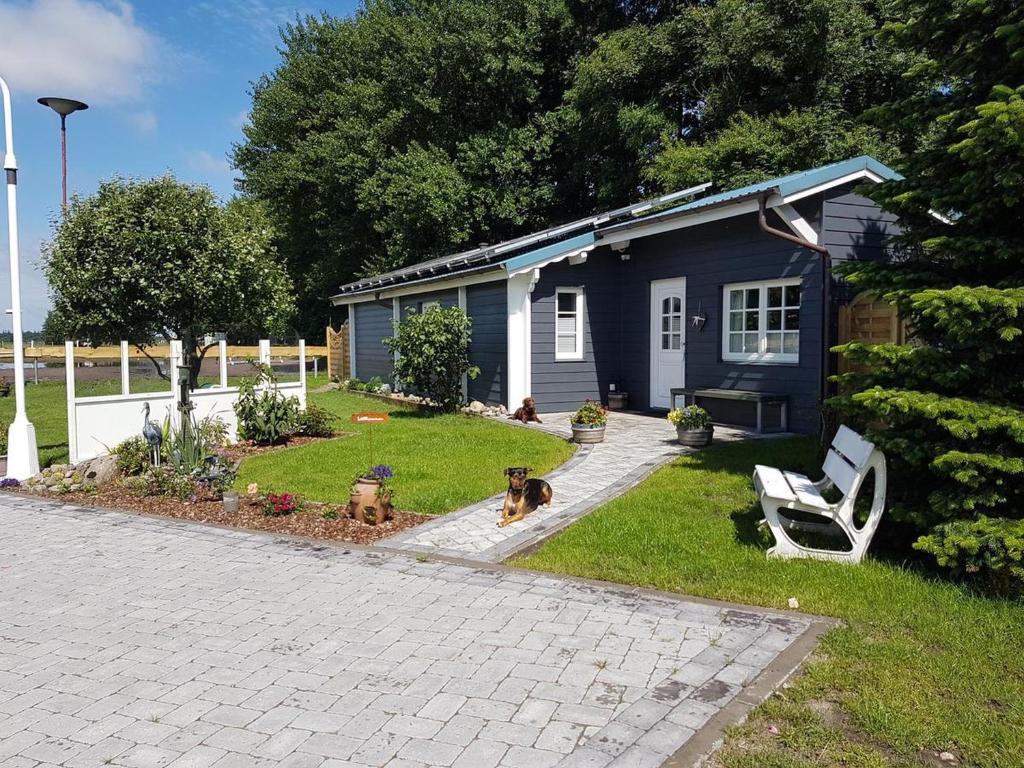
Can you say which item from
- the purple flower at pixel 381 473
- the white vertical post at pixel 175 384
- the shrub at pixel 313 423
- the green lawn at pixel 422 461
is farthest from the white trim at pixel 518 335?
the purple flower at pixel 381 473

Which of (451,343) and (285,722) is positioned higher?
(451,343)

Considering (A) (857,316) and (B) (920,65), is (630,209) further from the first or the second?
(B) (920,65)

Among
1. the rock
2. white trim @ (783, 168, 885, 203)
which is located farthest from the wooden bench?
the rock

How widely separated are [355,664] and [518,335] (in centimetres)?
987

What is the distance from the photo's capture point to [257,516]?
6867 millimetres

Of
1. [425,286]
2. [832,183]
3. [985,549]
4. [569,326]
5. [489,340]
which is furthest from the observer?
[425,286]

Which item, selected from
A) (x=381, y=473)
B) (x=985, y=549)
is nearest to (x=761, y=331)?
(x=381, y=473)

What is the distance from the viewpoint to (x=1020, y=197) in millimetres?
4438

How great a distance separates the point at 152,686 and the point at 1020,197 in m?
5.62

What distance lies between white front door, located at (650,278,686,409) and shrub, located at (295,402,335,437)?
5.92 metres

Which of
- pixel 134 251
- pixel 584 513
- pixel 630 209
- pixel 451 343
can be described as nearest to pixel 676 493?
pixel 584 513

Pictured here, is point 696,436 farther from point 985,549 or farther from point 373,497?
point 985,549

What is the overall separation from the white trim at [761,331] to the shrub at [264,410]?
6.99 m

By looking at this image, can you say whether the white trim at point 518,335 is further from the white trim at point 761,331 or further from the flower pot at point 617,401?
the white trim at point 761,331
